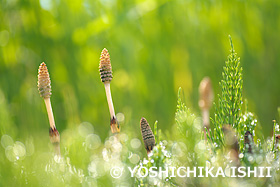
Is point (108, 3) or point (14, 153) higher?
point (108, 3)

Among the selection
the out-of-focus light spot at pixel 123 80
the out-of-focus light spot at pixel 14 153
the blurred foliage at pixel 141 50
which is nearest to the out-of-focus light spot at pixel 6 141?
the out-of-focus light spot at pixel 14 153

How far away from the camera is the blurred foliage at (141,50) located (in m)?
1.11

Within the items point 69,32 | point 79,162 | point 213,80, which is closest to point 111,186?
point 79,162

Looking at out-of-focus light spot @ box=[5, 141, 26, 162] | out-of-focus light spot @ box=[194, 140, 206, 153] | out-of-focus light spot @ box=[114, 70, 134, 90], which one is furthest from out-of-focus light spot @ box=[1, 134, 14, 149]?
out-of-focus light spot @ box=[114, 70, 134, 90]

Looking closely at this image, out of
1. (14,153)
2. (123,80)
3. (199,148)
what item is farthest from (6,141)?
(123,80)

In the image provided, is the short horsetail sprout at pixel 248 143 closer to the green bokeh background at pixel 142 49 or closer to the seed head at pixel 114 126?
the seed head at pixel 114 126

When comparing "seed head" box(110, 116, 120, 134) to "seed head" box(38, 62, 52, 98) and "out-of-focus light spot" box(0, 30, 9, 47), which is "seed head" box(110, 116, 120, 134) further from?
"out-of-focus light spot" box(0, 30, 9, 47)

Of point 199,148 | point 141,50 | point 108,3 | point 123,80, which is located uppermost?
point 108,3

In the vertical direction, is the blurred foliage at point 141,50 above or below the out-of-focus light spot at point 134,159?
above

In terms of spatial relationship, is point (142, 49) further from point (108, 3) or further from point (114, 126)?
point (114, 126)

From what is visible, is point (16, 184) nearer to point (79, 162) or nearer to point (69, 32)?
point (79, 162)

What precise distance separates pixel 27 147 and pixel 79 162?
0.22ft

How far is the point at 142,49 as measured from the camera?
1236mm

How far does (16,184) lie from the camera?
226 millimetres
